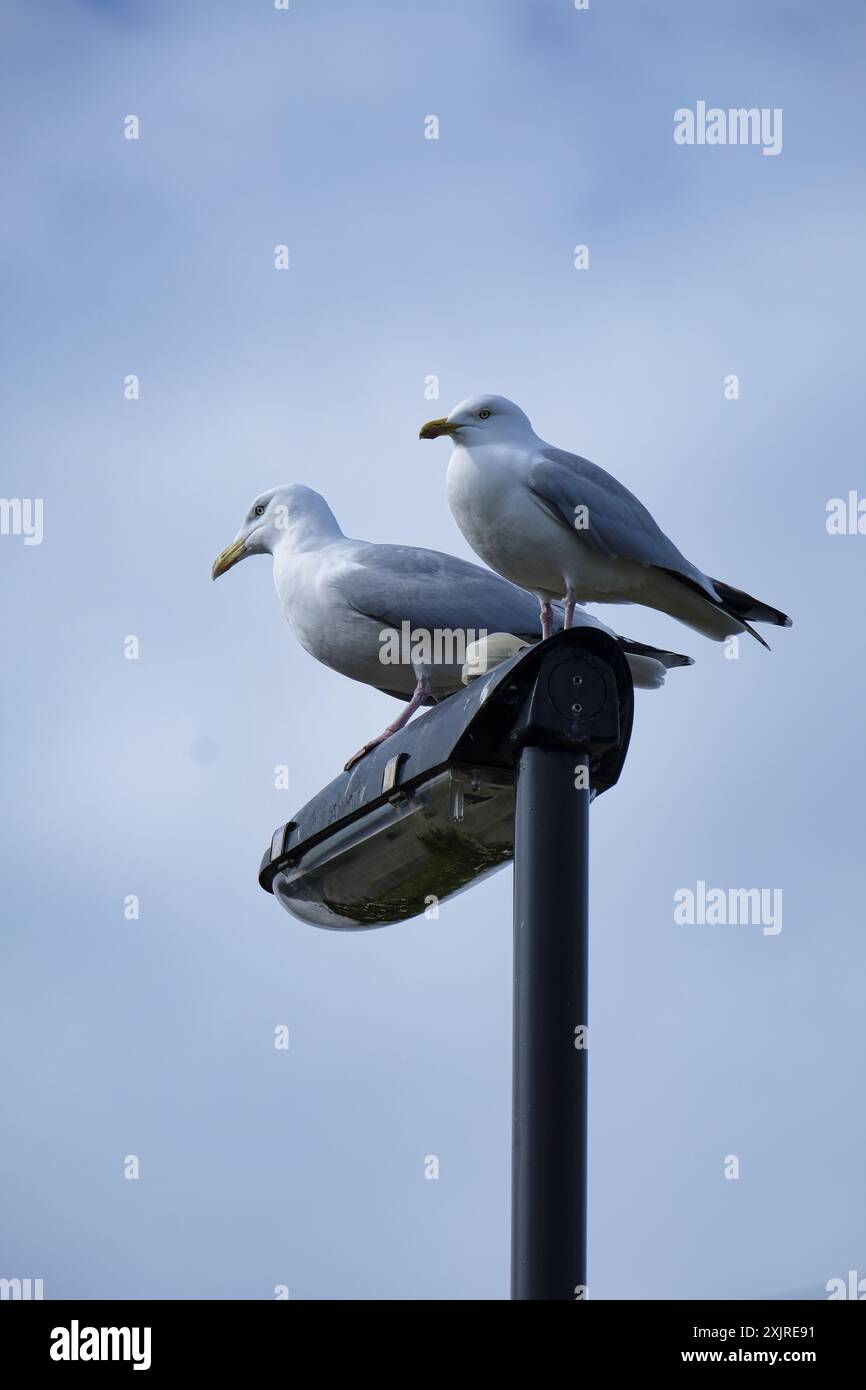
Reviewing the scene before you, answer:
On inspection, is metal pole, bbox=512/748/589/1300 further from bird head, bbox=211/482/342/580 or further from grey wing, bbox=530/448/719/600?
bird head, bbox=211/482/342/580

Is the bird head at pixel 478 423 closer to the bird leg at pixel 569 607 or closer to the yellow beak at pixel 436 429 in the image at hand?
the yellow beak at pixel 436 429

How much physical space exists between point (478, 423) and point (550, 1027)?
137 inches

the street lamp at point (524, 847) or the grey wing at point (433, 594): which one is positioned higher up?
the grey wing at point (433, 594)

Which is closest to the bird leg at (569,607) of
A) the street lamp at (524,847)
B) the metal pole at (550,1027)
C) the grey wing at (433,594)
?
the grey wing at (433,594)

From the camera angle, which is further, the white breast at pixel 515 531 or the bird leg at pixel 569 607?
the white breast at pixel 515 531

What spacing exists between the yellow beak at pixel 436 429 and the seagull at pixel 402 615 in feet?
1.96

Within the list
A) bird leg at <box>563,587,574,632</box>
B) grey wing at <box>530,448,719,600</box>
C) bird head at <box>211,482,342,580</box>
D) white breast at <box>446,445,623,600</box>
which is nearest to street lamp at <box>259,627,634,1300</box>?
bird leg at <box>563,587,574,632</box>

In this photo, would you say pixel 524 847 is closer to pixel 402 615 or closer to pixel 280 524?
pixel 402 615

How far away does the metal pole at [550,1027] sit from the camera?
3.87 meters

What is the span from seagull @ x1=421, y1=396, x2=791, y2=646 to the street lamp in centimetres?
163

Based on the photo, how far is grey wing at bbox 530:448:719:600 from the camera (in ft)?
22.3

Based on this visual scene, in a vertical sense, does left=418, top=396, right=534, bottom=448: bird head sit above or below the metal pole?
above
